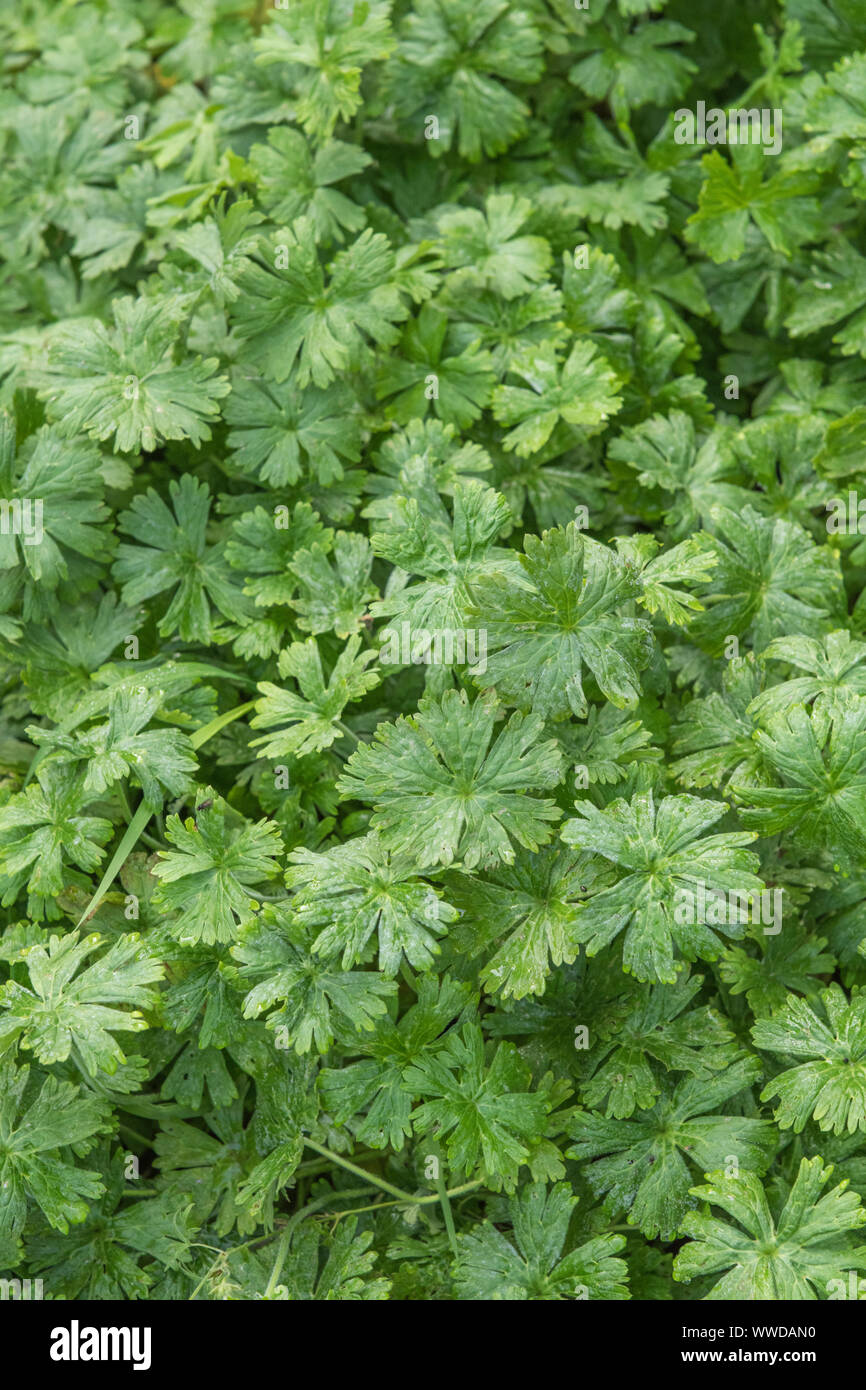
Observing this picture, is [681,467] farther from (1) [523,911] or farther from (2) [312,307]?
(1) [523,911]

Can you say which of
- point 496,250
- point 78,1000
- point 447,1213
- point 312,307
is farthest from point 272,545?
point 447,1213

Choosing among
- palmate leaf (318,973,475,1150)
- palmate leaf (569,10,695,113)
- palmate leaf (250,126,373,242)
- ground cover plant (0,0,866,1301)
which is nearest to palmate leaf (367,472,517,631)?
ground cover plant (0,0,866,1301)

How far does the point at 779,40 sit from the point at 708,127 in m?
0.43

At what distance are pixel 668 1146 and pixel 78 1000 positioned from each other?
3.86 feet

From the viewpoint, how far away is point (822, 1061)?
2279 millimetres

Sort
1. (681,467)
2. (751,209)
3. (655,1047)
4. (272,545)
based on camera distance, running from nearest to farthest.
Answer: (655,1047)
(272,545)
(681,467)
(751,209)

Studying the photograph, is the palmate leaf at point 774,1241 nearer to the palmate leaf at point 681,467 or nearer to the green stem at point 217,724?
Answer: the green stem at point 217,724

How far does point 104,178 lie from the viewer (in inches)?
133

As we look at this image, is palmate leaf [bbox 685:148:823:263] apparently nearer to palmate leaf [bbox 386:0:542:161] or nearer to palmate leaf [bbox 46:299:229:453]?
palmate leaf [bbox 386:0:542:161]

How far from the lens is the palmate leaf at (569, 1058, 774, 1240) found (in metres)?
2.30

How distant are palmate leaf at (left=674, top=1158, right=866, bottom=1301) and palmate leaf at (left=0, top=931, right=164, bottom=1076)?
3.61 feet

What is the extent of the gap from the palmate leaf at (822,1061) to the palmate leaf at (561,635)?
2.30 ft

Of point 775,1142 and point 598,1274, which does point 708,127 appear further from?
point 598,1274

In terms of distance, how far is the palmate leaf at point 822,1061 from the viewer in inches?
87.2
